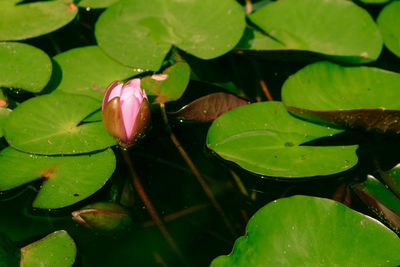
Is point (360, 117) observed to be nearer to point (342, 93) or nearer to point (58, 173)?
point (342, 93)

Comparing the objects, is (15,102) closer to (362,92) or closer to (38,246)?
(38,246)

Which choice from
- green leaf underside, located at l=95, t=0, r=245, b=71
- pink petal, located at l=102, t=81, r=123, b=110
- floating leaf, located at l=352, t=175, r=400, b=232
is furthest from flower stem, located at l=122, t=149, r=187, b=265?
floating leaf, located at l=352, t=175, r=400, b=232

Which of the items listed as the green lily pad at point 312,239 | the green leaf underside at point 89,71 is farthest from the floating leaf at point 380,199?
the green leaf underside at point 89,71

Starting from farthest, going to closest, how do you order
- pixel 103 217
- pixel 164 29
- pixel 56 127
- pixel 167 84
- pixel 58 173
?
pixel 164 29 < pixel 167 84 < pixel 56 127 < pixel 58 173 < pixel 103 217

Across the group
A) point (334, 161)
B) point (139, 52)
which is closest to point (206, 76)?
point (139, 52)

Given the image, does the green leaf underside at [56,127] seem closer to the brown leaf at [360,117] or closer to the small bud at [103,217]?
the small bud at [103,217]

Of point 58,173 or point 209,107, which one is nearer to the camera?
point 58,173

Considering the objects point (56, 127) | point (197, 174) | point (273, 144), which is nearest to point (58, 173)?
point (56, 127)
